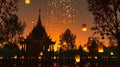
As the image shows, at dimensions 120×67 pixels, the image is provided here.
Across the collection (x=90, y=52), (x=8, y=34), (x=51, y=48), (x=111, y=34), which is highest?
(x=111, y=34)

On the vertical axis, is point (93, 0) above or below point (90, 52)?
above

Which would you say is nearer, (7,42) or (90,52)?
(7,42)

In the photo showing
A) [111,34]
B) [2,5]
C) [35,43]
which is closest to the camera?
[2,5]

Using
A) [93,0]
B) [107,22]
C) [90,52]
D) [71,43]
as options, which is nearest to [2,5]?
[93,0]

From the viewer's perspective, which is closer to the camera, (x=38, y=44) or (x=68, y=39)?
(x=38, y=44)

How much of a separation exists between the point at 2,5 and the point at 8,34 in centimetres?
3215

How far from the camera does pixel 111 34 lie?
1847 cm

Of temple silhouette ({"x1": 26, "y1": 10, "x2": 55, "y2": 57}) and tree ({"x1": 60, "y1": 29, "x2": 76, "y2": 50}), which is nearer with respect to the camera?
temple silhouette ({"x1": 26, "y1": 10, "x2": 55, "y2": 57})

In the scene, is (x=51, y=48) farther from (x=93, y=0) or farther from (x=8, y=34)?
(x=93, y=0)

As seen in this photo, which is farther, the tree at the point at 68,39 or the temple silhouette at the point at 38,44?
the tree at the point at 68,39

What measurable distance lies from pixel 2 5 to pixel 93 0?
754 cm

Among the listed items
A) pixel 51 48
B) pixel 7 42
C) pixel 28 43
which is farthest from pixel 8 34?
pixel 51 48

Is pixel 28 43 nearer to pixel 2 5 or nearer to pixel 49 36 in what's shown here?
pixel 49 36

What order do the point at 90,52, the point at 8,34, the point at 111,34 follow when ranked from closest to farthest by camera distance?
the point at 111,34
the point at 8,34
the point at 90,52
